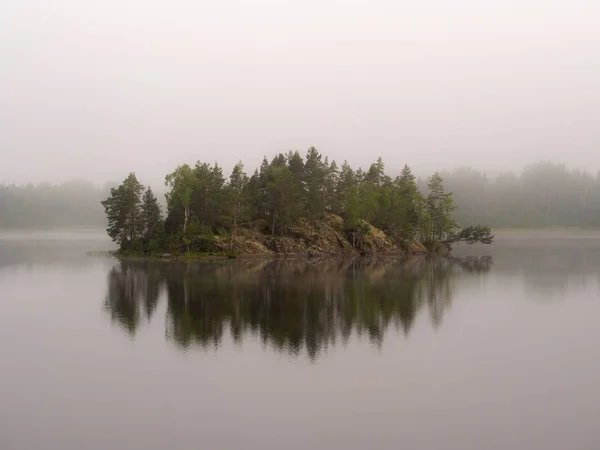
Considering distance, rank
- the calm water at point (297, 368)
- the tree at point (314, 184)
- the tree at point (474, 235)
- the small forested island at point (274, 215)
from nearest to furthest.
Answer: the calm water at point (297, 368), the small forested island at point (274, 215), the tree at point (314, 184), the tree at point (474, 235)

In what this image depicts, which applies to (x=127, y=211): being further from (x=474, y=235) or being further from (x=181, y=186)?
(x=474, y=235)

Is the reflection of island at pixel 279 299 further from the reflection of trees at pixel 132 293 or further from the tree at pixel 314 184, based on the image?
the tree at pixel 314 184

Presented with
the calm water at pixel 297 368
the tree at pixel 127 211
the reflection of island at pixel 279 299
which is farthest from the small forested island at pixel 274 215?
the calm water at pixel 297 368

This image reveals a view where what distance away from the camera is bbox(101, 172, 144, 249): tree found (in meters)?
122

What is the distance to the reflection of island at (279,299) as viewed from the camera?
142 ft

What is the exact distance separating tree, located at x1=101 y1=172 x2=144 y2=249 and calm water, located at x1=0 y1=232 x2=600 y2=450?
181 ft

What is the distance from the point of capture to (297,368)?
109 ft

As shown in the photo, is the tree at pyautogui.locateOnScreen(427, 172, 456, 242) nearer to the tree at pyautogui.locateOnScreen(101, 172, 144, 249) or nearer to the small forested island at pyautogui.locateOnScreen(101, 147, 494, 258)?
the small forested island at pyautogui.locateOnScreen(101, 147, 494, 258)

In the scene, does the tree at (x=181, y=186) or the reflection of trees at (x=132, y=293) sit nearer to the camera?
the reflection of trees at (x=132, y=293)

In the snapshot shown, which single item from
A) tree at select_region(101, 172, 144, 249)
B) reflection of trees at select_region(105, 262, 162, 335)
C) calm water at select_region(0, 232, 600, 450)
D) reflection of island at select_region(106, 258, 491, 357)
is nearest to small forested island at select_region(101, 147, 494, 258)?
tree at select_region(101, 172, 144, 249)

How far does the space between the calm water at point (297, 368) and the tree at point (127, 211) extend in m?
55.2

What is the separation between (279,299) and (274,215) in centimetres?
6766

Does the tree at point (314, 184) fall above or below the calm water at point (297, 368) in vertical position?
above

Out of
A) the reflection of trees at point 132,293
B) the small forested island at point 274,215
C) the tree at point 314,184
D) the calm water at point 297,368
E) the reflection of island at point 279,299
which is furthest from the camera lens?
the tree at point 314,184
